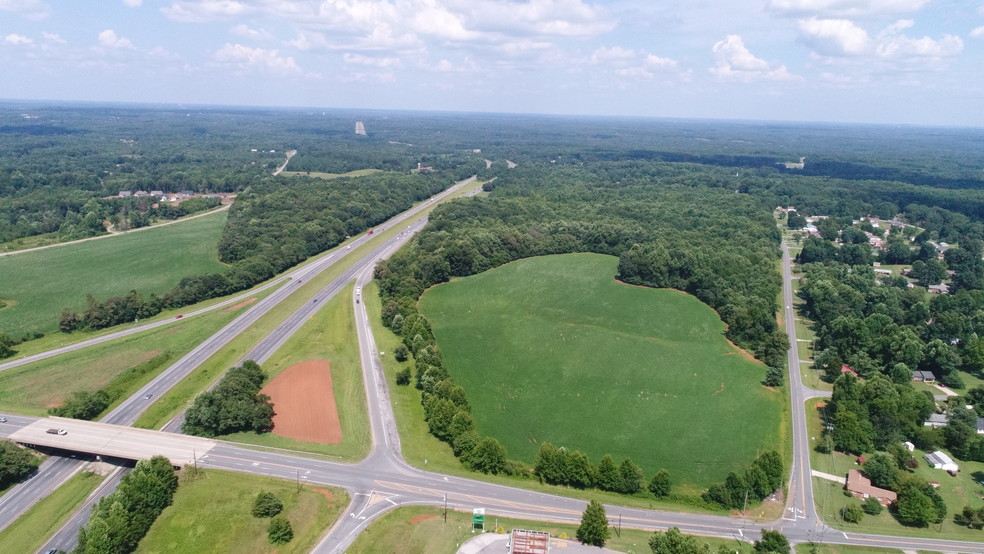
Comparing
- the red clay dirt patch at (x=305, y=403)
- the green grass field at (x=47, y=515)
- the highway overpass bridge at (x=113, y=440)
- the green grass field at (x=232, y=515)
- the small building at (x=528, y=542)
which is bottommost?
the green grass field at (x=47, y=515)

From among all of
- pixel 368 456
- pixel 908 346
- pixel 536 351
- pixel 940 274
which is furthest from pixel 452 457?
pixel 940 274

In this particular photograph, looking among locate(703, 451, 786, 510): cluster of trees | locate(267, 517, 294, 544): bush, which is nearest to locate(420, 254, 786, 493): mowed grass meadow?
locate(703, 451, 786, 510): cluster of trees

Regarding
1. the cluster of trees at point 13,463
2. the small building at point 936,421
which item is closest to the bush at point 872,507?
the small building at point 936,421

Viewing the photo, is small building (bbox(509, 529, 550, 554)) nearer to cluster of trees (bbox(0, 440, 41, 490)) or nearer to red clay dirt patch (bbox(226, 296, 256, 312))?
cluster of trees (bbox(0, 440, 41, 490))

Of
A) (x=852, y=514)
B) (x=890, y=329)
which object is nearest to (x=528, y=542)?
(x=852, y=514)

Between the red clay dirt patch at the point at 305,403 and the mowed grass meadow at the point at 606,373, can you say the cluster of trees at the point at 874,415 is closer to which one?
the mowed grass meadow at the point at 606,373
